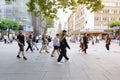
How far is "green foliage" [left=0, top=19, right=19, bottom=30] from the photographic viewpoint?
108 meters

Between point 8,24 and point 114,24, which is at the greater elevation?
point 8,24

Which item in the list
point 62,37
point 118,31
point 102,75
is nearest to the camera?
point 102,75

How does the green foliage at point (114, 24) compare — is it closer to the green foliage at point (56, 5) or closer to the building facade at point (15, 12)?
the building facade at point (15, 12)

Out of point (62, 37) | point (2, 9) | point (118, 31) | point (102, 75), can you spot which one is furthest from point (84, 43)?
point (2, 9)

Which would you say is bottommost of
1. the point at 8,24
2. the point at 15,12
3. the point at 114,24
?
the point at 114,24

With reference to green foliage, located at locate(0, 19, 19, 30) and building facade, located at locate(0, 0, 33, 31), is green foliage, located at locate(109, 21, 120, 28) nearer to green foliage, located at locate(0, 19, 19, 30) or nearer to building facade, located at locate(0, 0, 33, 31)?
building facade, located at locate(0, 0, 33, 31)

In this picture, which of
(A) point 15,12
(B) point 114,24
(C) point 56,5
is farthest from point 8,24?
(C) point 56,5

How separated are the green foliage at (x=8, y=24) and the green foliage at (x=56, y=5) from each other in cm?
8409

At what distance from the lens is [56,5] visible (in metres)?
24.0

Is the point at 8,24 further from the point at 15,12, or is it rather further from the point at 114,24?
the point at 114,24

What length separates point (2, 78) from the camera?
1125 cm

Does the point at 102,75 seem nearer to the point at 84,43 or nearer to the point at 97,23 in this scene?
the point at 84,43

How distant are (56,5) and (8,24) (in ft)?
286

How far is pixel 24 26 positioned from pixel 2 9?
53.6 feet
